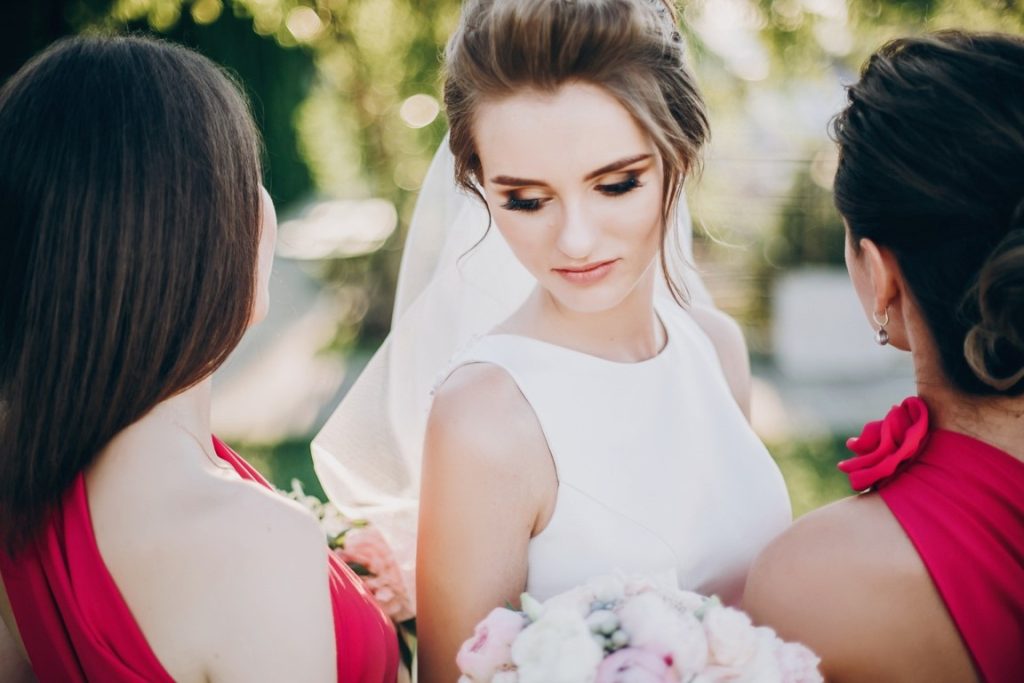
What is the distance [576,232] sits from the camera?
2104 millimetres

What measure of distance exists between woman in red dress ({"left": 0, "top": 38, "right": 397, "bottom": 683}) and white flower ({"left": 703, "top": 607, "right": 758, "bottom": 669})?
649mm

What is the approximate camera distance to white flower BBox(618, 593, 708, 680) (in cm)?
145

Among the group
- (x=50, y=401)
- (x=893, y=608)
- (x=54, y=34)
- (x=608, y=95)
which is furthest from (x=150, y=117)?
(x=54, y=34)

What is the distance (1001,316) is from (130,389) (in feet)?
4.69

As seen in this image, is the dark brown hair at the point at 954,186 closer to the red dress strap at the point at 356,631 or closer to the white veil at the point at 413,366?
the white veil at the point at 413,366

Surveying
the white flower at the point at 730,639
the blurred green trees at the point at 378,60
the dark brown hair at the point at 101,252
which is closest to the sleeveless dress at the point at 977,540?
the white flower at the point at 730,639

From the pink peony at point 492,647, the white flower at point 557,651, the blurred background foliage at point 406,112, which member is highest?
the white flower at point 557,651

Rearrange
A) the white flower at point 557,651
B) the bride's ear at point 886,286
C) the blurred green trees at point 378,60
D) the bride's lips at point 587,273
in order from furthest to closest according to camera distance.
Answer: the blurred green trees at point 378,60
the bride's lips at point 587,273
the bride's ear at point 886,286
the white flower at point 557,651

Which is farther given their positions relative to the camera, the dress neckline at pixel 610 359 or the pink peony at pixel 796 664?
the dress neckline at pixel 610 359

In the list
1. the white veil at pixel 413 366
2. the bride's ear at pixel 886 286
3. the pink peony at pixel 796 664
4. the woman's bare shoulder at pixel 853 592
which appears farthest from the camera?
the white veil at pixel 413 366

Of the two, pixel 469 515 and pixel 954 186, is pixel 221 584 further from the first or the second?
pixel 954 186

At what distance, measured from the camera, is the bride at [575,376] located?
208 cm

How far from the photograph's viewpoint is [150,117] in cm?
160

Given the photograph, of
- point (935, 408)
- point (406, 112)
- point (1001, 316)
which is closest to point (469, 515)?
point (935, 408)
